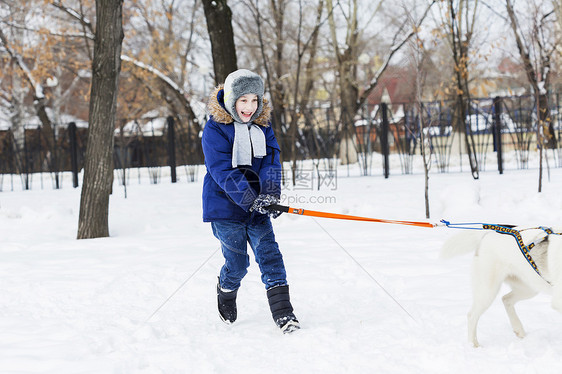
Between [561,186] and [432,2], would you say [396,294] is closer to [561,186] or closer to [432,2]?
[561,186]

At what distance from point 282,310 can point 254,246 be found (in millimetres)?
486

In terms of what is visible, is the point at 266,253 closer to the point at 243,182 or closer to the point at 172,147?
the point at 243,182

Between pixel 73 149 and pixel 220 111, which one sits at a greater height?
pixel 73 149

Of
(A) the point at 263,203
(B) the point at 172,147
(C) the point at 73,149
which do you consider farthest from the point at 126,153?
(A) the point at 263,203

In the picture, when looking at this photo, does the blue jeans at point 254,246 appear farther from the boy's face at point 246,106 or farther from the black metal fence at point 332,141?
the black metal fence at point 332,141

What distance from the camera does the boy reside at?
3648mm

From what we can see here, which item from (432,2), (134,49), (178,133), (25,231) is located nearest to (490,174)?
(432,2)

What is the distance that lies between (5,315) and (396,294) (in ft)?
10.1

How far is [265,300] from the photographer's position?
→ 458cm

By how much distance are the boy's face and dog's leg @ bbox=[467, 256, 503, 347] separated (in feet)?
5.66

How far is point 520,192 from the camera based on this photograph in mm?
9047

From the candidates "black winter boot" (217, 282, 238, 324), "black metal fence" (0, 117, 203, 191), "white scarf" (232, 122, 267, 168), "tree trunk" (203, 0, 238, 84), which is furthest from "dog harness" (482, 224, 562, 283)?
"black metal fence" (0, 117, 203, 191)

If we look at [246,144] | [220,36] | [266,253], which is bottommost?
[266,253]

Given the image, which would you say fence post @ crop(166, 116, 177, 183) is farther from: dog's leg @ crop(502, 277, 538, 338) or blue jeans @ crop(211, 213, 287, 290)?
dog's leg @ crop(502, 277, 538, 338)
